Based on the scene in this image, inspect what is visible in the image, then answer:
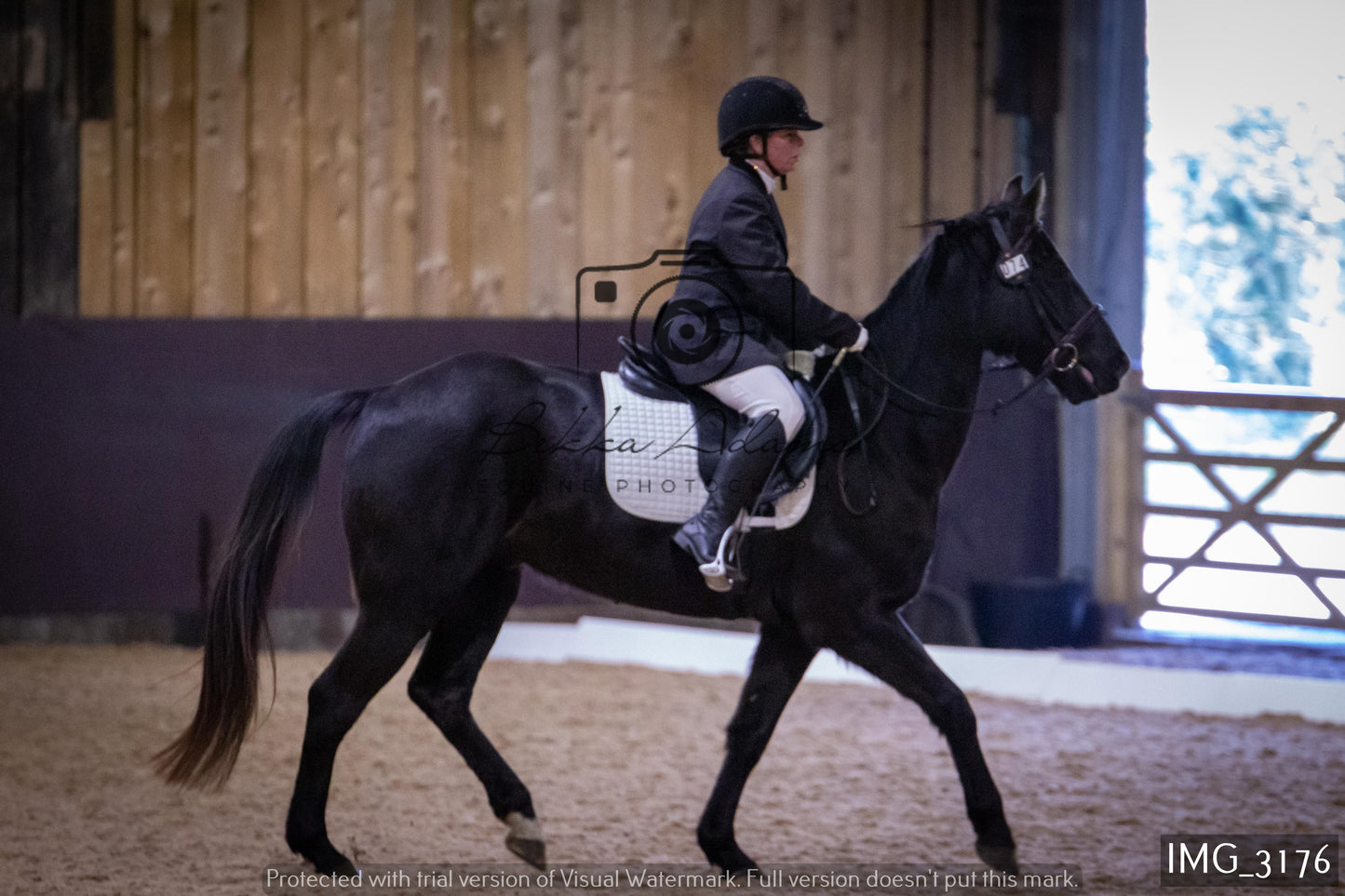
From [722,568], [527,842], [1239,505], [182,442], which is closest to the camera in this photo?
[722,568]

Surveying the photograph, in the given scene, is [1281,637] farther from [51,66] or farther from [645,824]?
[51,66]

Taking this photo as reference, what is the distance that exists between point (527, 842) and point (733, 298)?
1.61 m

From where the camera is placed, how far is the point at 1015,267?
3391mm

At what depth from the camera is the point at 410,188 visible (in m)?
7.04

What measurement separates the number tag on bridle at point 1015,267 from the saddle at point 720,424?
0.61m

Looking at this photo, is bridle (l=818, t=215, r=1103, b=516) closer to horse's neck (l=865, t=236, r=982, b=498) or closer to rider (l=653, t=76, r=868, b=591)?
horse's neck (l=865, t=236, r=982, b=498)

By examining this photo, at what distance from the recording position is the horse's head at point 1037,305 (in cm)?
339

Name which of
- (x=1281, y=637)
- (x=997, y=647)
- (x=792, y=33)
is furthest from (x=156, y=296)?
(x=1281, y=637)

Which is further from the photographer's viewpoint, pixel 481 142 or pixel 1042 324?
pixel 481 142

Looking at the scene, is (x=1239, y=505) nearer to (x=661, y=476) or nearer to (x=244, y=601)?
(x=661, y=476)

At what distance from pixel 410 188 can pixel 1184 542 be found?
477 centimetres

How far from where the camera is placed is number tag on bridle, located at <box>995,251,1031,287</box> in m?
3.39

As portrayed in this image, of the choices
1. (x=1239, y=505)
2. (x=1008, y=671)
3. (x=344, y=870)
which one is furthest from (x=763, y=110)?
(x=1239, y=505)

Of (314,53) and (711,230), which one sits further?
(314,53)
